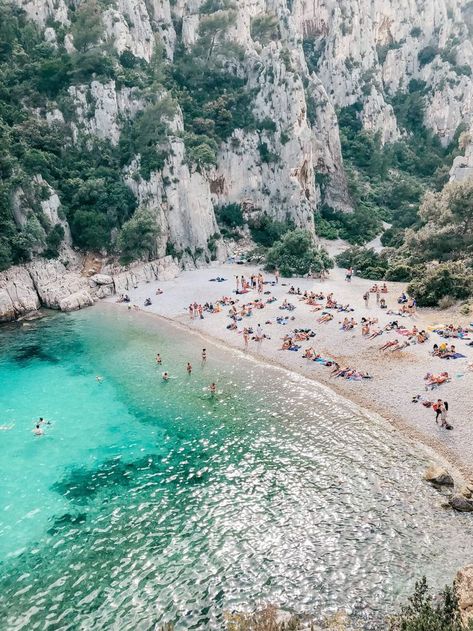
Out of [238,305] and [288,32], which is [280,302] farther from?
[288,32]

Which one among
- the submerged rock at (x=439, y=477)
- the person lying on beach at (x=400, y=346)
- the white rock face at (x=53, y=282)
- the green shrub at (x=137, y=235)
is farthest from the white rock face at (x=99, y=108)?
the submerged rock at (x=439, y=477)

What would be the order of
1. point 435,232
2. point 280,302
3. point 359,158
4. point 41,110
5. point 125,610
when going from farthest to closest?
point 359,158
point 41,110
point 435,232
point 280,302
point 125,610

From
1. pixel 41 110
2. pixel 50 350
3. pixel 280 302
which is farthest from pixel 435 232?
pixel 41 110

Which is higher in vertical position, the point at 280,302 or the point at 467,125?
the point at 467,125

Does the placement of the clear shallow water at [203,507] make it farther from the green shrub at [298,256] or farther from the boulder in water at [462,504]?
the green shrub at [298,256]

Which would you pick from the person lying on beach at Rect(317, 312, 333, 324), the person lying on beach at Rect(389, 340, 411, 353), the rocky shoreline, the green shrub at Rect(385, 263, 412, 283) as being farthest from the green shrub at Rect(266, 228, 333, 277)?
the person lying on beach at Rect(389, 340, 411, 353)

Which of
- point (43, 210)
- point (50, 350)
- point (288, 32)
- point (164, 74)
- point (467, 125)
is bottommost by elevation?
point (50, 350)

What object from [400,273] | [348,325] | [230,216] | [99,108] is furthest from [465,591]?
[99,108]

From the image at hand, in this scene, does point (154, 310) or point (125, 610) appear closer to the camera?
point (125, 610)
